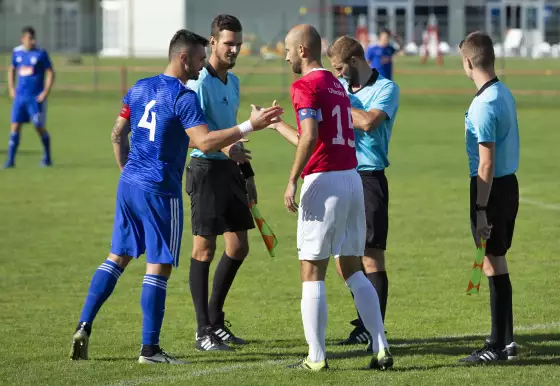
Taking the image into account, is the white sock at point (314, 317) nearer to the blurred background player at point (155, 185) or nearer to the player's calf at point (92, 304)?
the blurred background player at point (155, 185)

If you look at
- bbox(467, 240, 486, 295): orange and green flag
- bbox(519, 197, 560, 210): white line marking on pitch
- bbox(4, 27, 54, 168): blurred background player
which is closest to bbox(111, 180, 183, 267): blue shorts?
bbox(467, 240, 486, 295): orange and green flag

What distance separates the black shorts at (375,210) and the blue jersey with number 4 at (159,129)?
4.69 ft

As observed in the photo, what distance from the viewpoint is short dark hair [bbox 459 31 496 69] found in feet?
23.7

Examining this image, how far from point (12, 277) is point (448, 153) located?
41.3 ft

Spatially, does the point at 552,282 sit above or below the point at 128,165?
below

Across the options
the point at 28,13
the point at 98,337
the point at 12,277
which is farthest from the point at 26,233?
the point at 28,13

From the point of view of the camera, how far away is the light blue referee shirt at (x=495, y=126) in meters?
7.14

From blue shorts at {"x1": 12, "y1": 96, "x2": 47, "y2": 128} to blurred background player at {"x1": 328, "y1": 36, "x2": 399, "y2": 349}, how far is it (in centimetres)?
1288

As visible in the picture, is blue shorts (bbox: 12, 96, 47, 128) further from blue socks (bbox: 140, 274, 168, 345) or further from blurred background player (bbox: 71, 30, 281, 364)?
blue socks (bbox: 140, 274, 168, 345)

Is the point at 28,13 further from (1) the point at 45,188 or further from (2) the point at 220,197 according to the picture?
(2) the point at 220,197

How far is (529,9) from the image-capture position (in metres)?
67.8

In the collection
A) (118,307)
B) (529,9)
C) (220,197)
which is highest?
(529,9)

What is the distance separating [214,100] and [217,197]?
712mm

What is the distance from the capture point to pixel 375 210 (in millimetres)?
8078
